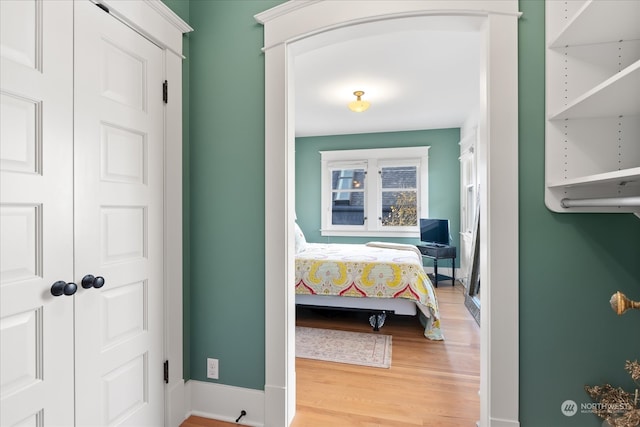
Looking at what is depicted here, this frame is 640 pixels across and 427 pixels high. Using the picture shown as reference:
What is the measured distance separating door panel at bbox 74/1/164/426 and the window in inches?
182

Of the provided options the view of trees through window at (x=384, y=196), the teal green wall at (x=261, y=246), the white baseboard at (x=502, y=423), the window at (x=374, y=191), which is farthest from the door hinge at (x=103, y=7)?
the view of trees through window at (x=384, y=196)

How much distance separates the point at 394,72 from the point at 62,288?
3.24m

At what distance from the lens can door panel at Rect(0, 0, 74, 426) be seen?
107cm

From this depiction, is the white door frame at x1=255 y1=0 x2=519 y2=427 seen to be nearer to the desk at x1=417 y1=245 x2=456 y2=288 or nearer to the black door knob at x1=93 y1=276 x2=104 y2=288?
the black door knob at x1=93 y1=276 x2=104 y2=288

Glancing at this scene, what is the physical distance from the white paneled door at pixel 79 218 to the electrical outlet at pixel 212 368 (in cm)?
26

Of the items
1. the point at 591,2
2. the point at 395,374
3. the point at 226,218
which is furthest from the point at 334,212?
the point at 591,2

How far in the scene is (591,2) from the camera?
1.11 meters

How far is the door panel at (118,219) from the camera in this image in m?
1.31

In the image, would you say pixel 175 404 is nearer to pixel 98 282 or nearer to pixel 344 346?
pixel 98 282

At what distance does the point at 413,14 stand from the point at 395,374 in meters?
2.30

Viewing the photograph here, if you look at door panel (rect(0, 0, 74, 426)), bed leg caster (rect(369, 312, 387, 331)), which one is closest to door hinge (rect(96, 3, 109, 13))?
door panel (rect(0, 0, 74, 426))

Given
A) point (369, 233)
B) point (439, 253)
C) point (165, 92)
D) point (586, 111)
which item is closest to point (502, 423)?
point (586, 111)

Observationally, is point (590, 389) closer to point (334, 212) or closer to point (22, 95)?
point (22, 95)

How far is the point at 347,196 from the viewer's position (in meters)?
6.20
